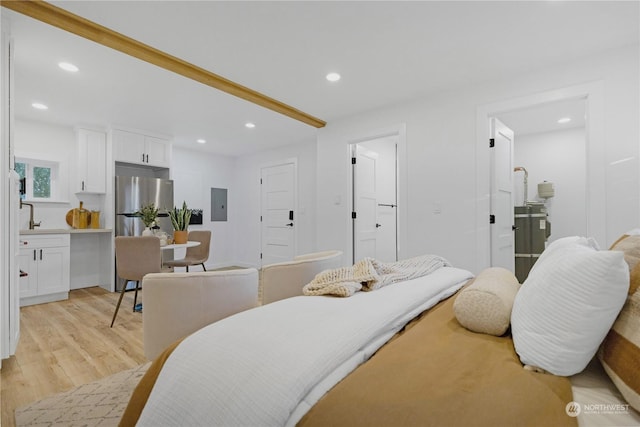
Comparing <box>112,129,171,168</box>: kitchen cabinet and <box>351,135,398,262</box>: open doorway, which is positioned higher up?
<box>112,129,171,168</box>: kitchen cabinet

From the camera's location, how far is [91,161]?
4336 millimetres

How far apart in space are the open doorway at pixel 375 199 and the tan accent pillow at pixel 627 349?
133 inches

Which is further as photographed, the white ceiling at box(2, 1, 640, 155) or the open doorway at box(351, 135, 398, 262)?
the open doorway at box(351, 135, 398, 262)

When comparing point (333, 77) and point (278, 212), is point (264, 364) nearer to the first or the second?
point (333, 77)

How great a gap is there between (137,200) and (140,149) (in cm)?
78

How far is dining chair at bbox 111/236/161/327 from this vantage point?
2.92 meters

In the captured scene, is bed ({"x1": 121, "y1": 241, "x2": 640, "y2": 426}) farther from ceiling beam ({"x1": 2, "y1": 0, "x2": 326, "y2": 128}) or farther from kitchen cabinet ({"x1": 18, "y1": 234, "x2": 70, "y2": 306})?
kitchen cabinet ({"x1": 18, "y1": 234, "x2": 70, "y2": 306})

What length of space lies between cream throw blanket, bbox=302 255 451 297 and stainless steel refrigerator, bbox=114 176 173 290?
387cm

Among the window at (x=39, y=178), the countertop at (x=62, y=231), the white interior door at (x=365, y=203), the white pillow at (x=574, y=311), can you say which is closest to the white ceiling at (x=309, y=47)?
the white interior door at (x=365, y=203)

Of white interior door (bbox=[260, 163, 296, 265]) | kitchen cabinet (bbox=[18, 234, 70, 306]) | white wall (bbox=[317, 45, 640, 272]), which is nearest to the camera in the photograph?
white wall (bbox=[317, 45, 640, 272])

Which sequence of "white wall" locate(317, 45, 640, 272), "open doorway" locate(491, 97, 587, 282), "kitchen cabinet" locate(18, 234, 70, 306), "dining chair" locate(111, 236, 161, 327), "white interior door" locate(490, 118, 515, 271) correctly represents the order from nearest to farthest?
"white wall" locate(317, 45, 640, 272), "dining chair" locate(111, 236, 161, 327), "white interior door" locate(490, 118, 515, 271), "kitchen cabinet" locate(18, 234, 70, 306), "open doorway" locate(491, 97, 587, 282)

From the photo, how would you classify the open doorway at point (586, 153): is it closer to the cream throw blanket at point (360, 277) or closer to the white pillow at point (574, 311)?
the cream throw blanket at point (360, 277)

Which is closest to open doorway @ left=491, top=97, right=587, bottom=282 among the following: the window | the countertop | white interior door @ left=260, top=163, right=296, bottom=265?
white interior door @ left=260, top=163, right=296, bottom=265

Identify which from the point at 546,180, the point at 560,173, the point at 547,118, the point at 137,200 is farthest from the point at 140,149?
the point at 560,173
